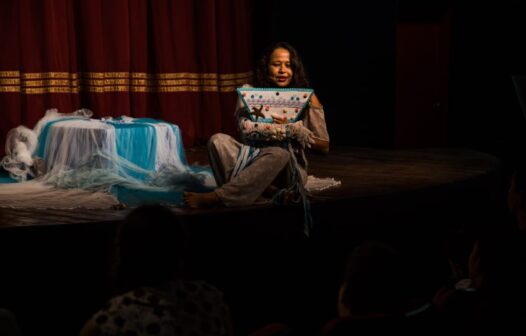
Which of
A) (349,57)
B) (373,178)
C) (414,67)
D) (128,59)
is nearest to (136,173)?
(373,178)

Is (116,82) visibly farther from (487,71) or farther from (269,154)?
(487,71)

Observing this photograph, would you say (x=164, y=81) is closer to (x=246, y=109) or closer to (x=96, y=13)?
(x=96, y=13)

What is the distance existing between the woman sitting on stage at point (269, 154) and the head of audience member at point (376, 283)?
79.4 inches

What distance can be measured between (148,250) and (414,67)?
557 centimetres

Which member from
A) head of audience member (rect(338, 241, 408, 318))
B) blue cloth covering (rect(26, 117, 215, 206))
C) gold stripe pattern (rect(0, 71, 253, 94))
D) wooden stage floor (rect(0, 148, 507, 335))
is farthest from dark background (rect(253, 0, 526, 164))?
head of audience member (rect(338, 241, 408, 318))

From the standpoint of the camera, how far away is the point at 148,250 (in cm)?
167

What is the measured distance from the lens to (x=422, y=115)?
6.95 m

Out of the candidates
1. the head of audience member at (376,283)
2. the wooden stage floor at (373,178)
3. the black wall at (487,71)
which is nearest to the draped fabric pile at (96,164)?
the wooden stage floor at (373,178)

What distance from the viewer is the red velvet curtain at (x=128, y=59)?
19.6ft

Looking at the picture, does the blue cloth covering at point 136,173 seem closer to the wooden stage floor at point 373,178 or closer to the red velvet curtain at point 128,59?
the wooden stage floor at point 373,178

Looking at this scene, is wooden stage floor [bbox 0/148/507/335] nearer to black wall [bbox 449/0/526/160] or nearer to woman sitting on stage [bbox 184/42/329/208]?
woman sitting on stage [bbox 184/42/329/208]

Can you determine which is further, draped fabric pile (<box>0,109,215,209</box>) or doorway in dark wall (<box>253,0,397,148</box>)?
doorway in dark wall (<box>253,0,397,148</box>)

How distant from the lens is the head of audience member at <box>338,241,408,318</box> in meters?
1.60

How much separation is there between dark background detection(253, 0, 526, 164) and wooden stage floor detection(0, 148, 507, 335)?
2.03 meters
